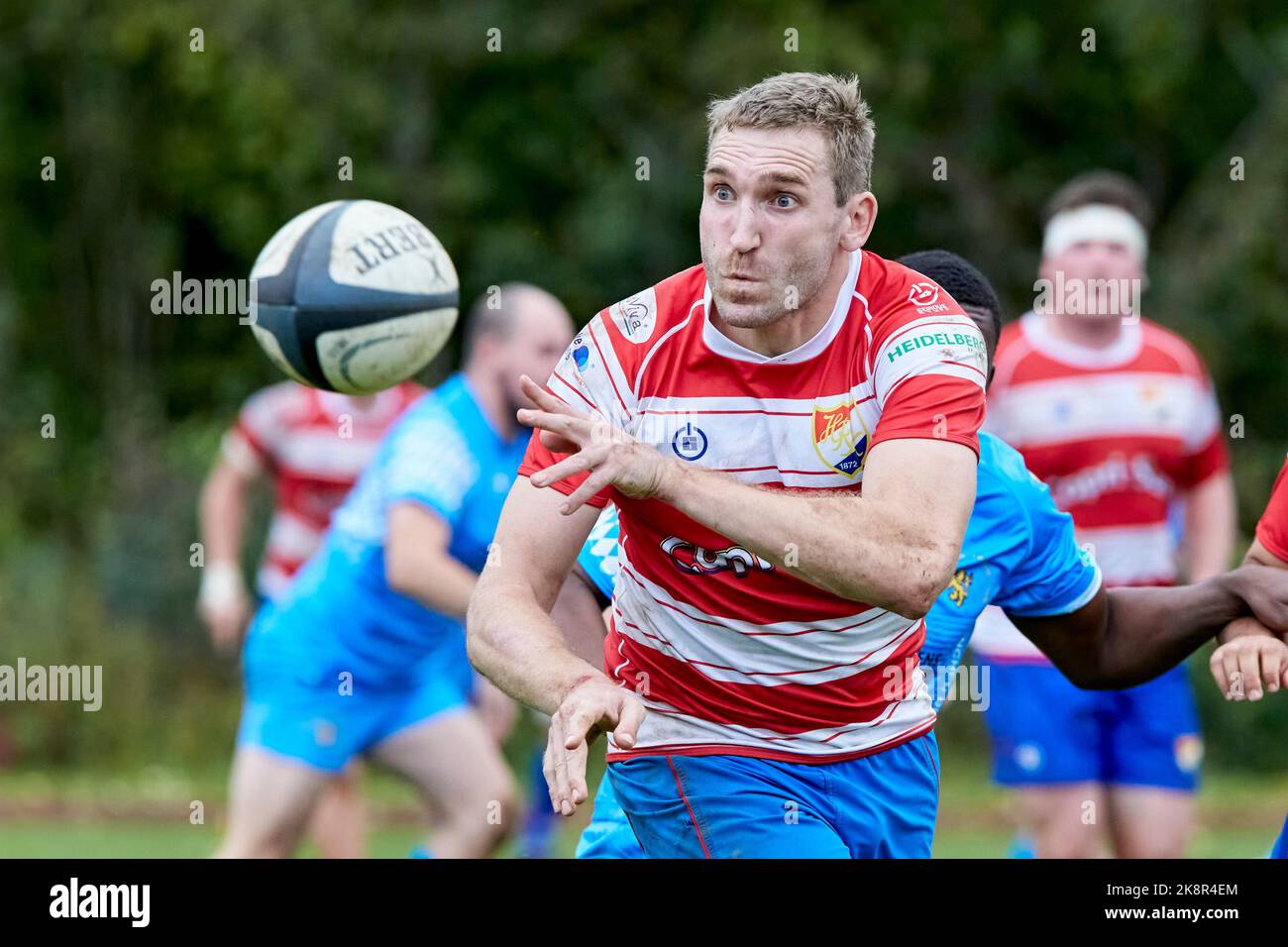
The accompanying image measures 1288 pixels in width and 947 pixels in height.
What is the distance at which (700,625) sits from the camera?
12.4 feet

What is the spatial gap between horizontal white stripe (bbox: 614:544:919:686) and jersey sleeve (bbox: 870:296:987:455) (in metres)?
0.49

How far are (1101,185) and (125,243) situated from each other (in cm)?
1332

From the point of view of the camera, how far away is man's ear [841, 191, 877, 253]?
3691mm

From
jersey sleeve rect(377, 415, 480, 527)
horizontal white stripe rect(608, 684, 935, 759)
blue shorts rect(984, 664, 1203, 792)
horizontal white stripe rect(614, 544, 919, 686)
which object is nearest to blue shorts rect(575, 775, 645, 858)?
horizontal white stripe rect(608, 684, 935, 759)

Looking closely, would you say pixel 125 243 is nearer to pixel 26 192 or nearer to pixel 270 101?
pixel 26 192

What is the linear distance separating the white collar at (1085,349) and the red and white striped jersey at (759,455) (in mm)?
3203

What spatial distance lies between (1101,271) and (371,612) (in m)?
3.05

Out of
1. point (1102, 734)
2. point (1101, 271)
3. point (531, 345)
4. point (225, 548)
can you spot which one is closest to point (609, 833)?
point (531, 345)

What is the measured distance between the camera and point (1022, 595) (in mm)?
4230

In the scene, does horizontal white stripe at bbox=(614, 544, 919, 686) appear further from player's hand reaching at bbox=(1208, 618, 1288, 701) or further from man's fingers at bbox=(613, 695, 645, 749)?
player's hand reaching at bbox=(1208, 618, 1288, 701)

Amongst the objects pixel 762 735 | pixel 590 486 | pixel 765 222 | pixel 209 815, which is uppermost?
pixel 765 222

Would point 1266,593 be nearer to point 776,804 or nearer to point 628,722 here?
point 776,804

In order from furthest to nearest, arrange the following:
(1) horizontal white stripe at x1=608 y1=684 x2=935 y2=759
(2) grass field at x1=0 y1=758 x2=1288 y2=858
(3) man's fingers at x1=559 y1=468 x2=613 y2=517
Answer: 1. (2) grass field at x1=0 y1=758 x2=1288 y2=858
2. (1) horizontal white stripe at x1=608 y1=684 x2=935 y2=759
3. (3) man's fingers at x1=559 y1=468 x2=613 y2=517
